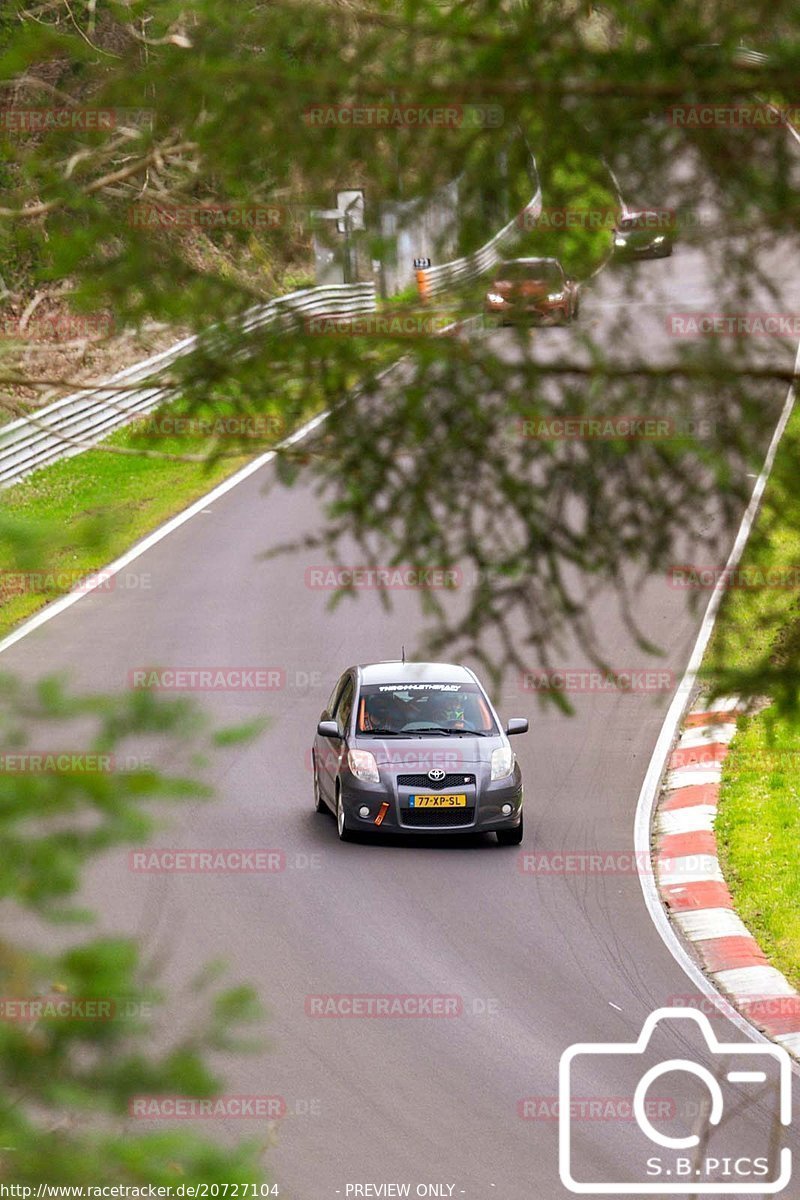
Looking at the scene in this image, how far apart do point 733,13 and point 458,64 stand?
1001 millimetres

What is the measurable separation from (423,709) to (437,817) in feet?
3.97

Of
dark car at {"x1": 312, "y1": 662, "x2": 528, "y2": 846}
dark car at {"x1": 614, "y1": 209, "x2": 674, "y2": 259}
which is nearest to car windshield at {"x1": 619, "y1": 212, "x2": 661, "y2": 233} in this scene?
dark car at {"x1": 614, "y1": 209, "x2": 674, "y2": 259}

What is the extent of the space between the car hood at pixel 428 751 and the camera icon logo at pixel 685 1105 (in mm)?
3863

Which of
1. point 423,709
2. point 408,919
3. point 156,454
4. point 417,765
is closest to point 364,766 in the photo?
point 417,765

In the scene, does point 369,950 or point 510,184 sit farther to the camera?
point 369,950

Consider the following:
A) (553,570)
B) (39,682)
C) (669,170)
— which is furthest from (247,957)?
(39,682)

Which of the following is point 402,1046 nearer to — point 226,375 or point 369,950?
point 369,950

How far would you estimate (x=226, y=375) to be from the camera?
17.9ft

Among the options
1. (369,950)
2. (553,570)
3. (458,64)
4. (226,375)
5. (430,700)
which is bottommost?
(369,950)

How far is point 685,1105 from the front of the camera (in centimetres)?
1005

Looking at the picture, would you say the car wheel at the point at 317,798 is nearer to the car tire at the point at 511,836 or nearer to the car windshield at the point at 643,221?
the car tire at the point at 511,836

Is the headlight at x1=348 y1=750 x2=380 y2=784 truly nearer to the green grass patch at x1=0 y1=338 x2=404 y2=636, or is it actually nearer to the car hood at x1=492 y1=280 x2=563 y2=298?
the green grass patch at x1=0 y1=338 x2=404 y2=636

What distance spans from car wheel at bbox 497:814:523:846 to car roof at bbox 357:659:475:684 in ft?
5.33

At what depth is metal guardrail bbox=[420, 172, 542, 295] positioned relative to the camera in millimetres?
5625
